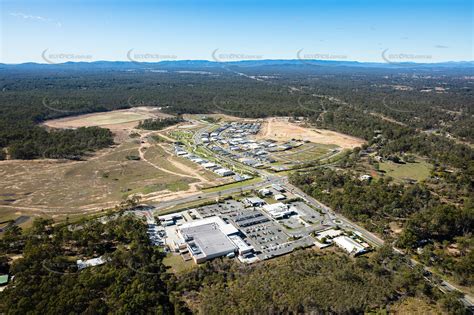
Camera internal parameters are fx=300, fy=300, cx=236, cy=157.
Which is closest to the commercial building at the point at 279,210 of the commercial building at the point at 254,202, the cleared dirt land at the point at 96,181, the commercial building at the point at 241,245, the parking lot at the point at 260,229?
the parking lot at the point at 260,229

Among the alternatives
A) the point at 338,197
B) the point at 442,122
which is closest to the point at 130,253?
the point at 338,197

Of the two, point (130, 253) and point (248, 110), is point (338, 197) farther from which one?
point (248, 110)

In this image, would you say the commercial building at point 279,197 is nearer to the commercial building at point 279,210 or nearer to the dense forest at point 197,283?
the commercial building at point 279,210

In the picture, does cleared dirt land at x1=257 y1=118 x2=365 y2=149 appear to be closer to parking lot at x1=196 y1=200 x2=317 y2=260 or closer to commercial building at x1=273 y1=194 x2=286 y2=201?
commercial building at x1=273 y1=194 x2=286 y2=201

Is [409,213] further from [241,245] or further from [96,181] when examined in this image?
A: [96,181]

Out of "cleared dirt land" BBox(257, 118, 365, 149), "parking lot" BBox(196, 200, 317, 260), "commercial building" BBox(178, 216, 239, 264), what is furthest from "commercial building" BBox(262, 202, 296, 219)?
"cleared dirt land" BBox(257, 118, 365, 149)

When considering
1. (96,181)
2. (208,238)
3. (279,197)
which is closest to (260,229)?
(208,238)

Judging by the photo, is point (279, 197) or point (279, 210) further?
point (279, 197)
